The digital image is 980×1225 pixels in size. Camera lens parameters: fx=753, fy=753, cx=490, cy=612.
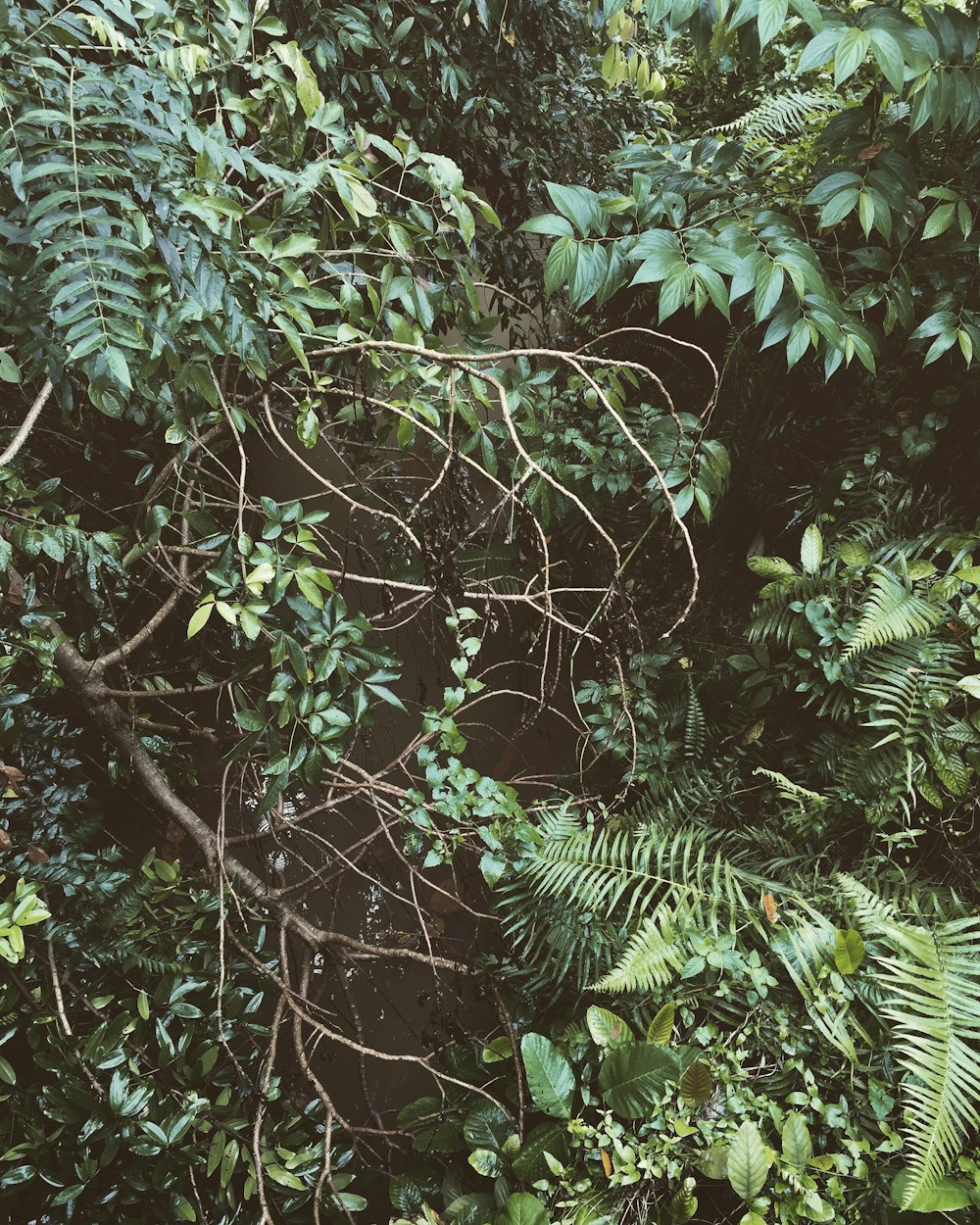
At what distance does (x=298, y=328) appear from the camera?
1504 mm

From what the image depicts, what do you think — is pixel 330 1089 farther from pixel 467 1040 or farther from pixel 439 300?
pixel 439 300

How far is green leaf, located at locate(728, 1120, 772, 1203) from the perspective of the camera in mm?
1396

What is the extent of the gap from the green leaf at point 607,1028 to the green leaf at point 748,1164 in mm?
288

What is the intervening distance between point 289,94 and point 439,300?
494 mm

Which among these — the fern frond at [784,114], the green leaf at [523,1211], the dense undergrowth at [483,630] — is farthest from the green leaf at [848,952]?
the fern frond at [784,114]

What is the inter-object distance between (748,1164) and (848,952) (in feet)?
1.48

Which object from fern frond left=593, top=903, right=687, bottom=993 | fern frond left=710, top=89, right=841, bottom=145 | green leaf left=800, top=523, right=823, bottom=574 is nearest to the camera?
fern frond left=593, top=903, right=687, bottom=993

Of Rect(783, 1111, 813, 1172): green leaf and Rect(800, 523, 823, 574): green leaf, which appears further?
Rect(800, 523, 823, 574): green leaf

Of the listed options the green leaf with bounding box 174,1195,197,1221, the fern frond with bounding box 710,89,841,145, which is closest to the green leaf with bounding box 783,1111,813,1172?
the green leaf with bounding box 174,1195,197,1221

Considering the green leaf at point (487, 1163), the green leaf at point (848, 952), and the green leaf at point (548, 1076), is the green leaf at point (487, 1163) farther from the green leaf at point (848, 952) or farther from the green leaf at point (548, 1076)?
the green leaf at point (848, 952)

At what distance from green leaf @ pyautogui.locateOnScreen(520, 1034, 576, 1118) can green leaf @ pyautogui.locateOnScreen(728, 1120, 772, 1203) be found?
1.12 ft

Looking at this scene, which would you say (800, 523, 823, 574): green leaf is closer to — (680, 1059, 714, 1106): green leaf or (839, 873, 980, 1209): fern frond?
(839, 873, 980, 1209): fern frond

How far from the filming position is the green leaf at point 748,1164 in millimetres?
1396

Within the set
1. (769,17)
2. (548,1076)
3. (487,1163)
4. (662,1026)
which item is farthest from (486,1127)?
(769,17)
